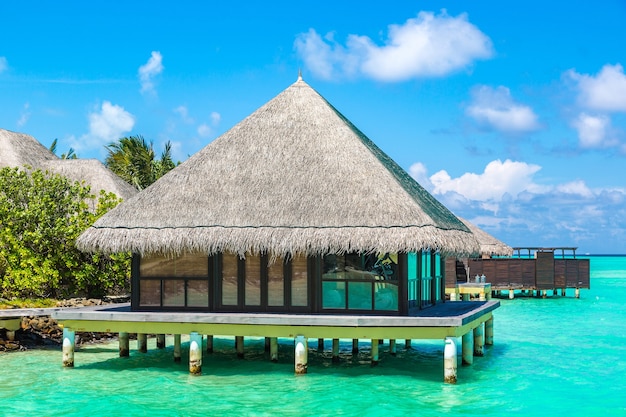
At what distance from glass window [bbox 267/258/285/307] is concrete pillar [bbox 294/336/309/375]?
99 cm

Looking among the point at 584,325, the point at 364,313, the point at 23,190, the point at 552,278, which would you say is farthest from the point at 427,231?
the point at 552,278

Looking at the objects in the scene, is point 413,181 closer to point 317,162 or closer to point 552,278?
point 317,162

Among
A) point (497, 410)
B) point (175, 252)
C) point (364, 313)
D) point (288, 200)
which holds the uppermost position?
point (288, 200)

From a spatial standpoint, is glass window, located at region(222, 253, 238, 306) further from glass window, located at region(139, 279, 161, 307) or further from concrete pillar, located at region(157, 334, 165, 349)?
concrete pillar, located at region(157, 334, 165, 349)

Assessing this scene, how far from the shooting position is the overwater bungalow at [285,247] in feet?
47.8

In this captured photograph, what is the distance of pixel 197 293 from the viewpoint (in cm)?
1597

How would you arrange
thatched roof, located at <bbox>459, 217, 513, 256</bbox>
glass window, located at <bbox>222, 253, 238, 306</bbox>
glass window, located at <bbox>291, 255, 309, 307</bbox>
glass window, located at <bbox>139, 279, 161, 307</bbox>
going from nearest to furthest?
glass window, located at <bbox>291, 255, 309, 307</bbox>, glass window, located at <bbox>222, 253, 238, 306</bbox>, glass window, located at <bbox>139, 279, 161, 307</bbox>, thatched roof, located at <bbox>459, 217, 513, 256</bbox>

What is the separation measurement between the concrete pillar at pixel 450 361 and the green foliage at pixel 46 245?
467 inches

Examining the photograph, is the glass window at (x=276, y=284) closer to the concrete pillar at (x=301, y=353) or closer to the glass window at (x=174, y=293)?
the concrete pillar at (x=301, y=353)

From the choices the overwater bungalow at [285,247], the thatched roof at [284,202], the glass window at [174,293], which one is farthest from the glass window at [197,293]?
the thatched roof at [284,202]

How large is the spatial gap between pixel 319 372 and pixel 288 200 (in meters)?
3.52

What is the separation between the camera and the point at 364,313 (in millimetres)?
15133

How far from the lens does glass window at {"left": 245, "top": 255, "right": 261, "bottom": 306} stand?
15664 mm

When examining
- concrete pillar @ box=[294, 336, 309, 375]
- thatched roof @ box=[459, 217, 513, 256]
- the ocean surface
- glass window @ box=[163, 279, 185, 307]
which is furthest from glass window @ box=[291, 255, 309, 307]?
thatched roof @ box=[459, 217, 513, 256]
